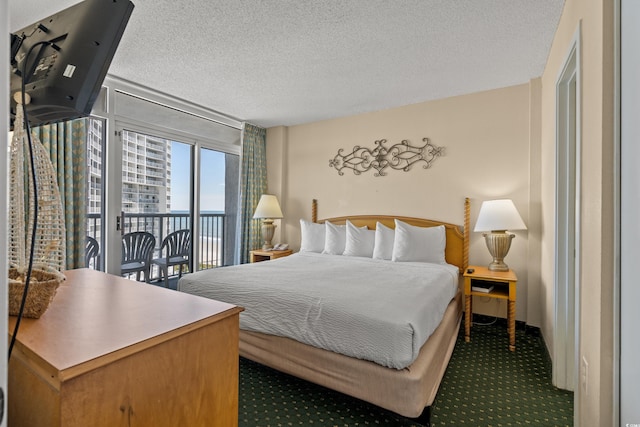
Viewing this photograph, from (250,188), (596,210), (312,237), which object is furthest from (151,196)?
(596,210)

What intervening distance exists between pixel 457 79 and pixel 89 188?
3744 millimetres

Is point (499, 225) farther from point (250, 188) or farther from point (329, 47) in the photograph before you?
point (250, 188)

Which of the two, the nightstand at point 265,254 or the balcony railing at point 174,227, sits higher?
the balcony railing at point 174,227

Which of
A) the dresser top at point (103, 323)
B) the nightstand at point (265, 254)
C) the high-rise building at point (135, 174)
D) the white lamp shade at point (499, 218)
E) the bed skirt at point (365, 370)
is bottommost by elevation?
the bed skirt at point (365, 370)

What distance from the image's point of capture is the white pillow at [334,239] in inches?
147

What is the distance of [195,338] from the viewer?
2.97 ft

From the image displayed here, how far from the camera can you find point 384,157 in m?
3.89

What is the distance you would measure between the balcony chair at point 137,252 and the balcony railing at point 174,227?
0.09m

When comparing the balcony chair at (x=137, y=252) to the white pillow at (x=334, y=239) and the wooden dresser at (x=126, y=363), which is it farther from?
the wooden dresser at (x=126, y=363)

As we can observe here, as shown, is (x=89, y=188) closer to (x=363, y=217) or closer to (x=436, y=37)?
(x=363, y=217)

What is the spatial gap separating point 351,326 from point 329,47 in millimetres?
2077

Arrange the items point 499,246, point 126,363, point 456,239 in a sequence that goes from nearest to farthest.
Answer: point 126,363 → point 499,246 → point 456,239

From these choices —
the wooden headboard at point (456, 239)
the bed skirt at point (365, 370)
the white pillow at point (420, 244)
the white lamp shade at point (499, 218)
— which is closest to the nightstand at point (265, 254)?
the white pillow at point (420, 244)

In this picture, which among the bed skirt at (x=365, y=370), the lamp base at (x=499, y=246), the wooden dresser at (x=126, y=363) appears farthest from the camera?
the lamp base at (x=499, y=246)
